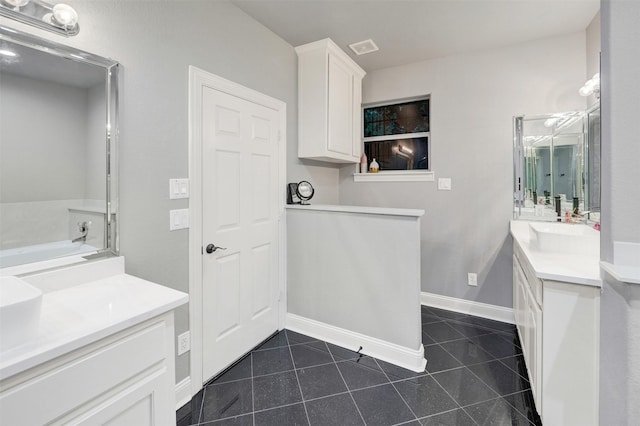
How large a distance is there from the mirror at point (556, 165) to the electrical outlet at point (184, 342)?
9.52 feet

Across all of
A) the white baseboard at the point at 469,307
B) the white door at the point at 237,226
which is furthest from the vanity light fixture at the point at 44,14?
the white baseboard at the point at 469,307

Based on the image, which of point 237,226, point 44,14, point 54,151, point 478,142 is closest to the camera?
point 44,14

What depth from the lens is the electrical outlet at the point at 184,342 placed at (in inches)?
69.9

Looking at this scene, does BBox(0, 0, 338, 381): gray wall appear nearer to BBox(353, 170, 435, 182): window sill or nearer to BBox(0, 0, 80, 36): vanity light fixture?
BBox(0, 0, 80, 36): vanity light fixture

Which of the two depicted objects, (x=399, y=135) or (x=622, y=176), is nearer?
(x=622, y=176)

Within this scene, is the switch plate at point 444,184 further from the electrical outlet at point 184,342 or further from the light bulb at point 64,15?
the light bulb at point 64,15

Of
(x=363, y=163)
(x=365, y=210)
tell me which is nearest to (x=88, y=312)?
(x=365, y=210)

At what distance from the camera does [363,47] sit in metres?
2.76

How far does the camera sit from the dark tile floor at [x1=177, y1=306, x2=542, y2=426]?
1.65 metres

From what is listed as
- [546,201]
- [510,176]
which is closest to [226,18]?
[510,176]

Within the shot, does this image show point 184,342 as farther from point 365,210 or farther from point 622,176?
point 622,176

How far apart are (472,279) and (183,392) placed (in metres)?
2.66

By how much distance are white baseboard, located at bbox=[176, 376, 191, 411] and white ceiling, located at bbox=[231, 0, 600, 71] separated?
8.27 ft

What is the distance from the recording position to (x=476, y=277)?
294 centimetres
